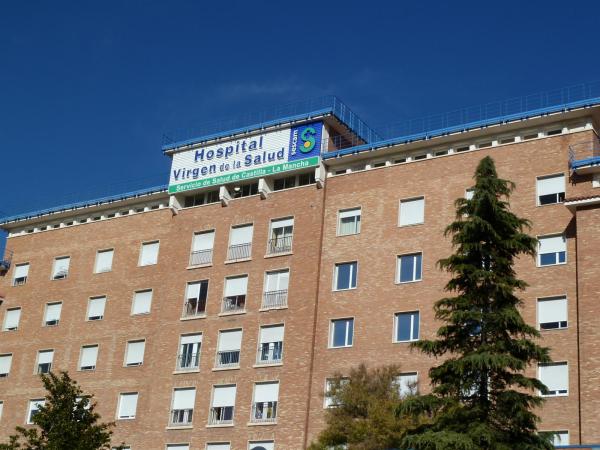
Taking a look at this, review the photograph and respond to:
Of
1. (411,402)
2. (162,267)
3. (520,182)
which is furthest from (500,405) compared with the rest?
(162,267)

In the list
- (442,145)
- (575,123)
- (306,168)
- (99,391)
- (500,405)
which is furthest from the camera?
(99,391)

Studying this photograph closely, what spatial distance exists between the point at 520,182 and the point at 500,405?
731 inches

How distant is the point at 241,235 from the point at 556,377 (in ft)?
61.2

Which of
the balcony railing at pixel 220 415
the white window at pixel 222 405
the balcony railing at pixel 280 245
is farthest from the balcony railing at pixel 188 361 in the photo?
the balcony railing at pixel 280 245

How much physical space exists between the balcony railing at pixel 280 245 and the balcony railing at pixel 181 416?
8.82 m

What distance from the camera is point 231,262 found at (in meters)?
52.2

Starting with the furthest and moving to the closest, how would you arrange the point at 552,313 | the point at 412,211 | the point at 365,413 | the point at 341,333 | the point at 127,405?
the point at 127,405 < the point at 412,211 < the point at 341,333 < the point at 552,313 < the point at 365,413

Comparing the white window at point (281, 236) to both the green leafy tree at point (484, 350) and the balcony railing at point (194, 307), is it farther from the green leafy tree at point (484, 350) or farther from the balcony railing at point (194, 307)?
the green leafy tree at point (484, 350)

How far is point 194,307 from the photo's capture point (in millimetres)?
52719

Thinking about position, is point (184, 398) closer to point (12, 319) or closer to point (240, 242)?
point (240, 242)

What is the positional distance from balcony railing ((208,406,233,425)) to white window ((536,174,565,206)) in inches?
695

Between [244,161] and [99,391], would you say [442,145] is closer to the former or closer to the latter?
[244,161]

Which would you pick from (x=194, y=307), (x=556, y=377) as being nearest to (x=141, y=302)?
(x=194, y=307)

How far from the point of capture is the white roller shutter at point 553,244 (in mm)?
42812
